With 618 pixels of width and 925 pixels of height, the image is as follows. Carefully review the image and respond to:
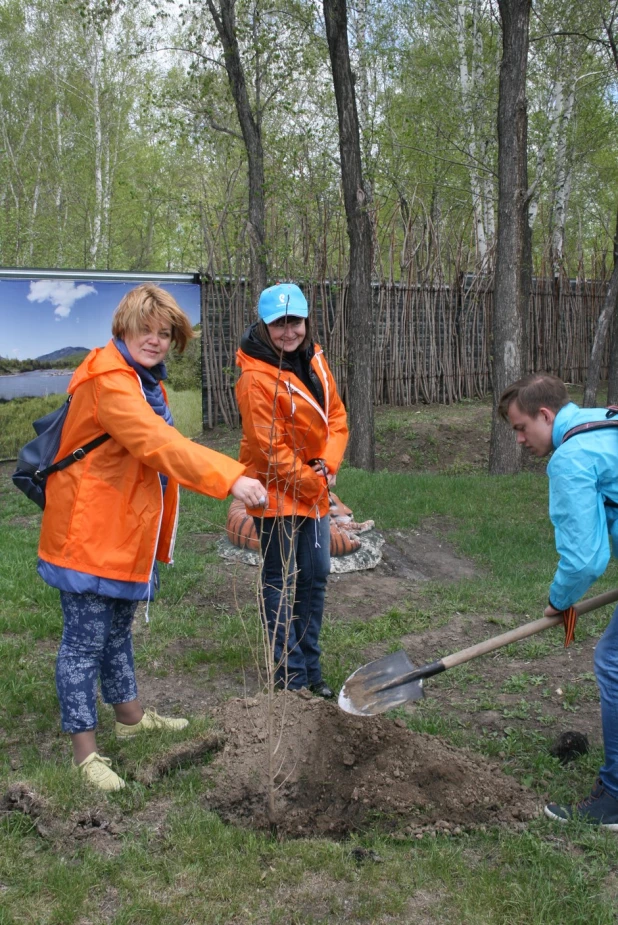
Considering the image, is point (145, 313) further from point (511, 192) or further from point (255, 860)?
point (511, 192)

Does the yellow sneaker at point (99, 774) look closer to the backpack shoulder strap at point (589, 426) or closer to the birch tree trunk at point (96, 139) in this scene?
the backpack shoulder strap at point (589, 426)

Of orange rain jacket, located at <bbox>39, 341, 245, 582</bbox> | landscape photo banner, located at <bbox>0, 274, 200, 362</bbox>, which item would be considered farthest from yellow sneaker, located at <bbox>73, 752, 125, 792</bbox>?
landscape photo banner, located at <bbox>0, 274, 200, 362</bbox>

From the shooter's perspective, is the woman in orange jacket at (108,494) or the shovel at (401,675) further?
the shovel at (401,675)

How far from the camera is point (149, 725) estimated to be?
3.26m

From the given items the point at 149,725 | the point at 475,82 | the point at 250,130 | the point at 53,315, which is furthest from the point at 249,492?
the point at 475,82

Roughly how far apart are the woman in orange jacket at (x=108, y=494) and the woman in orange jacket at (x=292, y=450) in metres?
0.56

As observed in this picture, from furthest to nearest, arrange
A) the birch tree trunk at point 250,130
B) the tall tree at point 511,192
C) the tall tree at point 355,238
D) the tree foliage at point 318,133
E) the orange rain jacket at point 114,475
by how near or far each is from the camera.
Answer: the tree foliage at point 318,133 < the birch tree trunk at point 250,130 < the tall tree at point 355,238 < the tall tree at point 511,192 < the orange rain jacket at point 114,475

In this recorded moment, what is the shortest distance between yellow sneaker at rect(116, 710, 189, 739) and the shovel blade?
74cm

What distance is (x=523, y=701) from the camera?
12.4 ft

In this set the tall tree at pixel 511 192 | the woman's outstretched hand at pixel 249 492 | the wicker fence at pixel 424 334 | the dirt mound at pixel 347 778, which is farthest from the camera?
the wicker fence at pixel 424 334

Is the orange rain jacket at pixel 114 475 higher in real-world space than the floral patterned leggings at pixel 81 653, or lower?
higher

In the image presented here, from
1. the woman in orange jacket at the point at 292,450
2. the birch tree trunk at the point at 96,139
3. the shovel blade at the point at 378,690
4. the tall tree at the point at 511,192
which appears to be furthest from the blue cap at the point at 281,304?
the birch tree trunk at the point at 96,139

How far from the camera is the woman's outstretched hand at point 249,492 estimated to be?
8.20 ft

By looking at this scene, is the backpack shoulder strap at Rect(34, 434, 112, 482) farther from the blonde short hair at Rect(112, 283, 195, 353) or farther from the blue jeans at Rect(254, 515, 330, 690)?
the blue jeans at Rect(254, 515, 330, 690)
